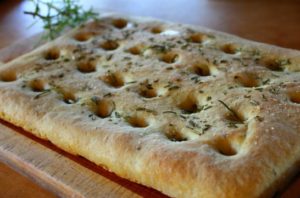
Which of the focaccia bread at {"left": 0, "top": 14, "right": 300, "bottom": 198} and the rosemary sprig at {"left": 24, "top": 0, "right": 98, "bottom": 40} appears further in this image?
the rosemary sprig at {"left": 24, "top": 0, "right": 98, "bottom": 40}

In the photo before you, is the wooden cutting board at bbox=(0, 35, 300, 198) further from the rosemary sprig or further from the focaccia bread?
the rosemary sprig

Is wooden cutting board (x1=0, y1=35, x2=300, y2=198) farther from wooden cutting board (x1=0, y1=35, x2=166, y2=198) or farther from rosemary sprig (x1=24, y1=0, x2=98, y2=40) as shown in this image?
rosemary sprig (x1=24, y1=0, x2=98, y2=40)

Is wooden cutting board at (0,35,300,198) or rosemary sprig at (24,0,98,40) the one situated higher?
rosemary sprig at (24,0,98,40)

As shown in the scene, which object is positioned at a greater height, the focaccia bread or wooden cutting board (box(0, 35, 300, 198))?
the focaccia bread

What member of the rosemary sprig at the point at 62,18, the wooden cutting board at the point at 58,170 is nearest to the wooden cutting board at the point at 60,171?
the wooden cutting board at the point at 58,170

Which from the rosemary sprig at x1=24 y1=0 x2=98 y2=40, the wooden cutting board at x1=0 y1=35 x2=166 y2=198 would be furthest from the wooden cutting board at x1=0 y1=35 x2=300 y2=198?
the rosemary sprig at x1=24 y1=0 x2=98 y2=40

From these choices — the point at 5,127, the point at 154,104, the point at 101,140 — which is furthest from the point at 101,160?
the point at 5,127
